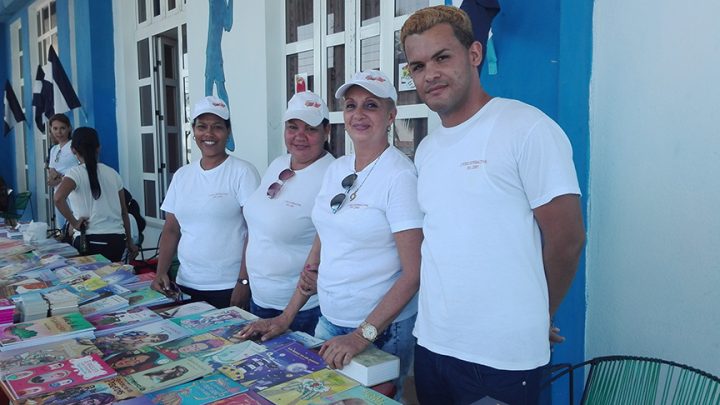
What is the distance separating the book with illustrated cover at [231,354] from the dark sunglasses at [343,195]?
0.43 metres

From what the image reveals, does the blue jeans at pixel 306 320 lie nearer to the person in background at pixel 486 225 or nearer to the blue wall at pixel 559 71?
the person in background at pixel 486 225

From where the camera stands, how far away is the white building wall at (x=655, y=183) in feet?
5.01

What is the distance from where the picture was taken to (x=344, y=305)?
4.99ft

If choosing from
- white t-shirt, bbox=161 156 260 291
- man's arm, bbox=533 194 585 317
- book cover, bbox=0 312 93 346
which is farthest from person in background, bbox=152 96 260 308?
man's arm, bbox=533 194 585 317

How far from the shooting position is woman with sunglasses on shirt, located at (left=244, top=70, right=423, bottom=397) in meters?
1.39

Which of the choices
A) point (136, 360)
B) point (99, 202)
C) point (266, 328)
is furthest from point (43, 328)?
point (99, 202)

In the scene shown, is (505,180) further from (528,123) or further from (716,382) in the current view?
(716,382)

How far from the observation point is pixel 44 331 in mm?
1546

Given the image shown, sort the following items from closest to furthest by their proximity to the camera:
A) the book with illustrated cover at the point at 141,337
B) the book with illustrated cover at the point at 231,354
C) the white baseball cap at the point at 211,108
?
the book with illustrated cover at the point at 231,354 → the book with illustrated cover at the point at 141,337 → the white baseball cap at the point at 211,108

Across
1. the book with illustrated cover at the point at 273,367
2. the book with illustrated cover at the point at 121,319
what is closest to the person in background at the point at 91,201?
the book with illustrated cover at the point at 121,319

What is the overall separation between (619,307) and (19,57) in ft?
36.0

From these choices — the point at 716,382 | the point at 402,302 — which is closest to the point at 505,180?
the point at 402,302

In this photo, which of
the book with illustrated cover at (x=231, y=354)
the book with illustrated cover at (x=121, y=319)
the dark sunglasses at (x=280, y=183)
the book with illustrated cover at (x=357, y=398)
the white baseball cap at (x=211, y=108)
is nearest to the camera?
the book with illustrated cover at (x=357, y=398)

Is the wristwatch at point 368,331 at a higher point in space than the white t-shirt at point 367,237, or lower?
lower
